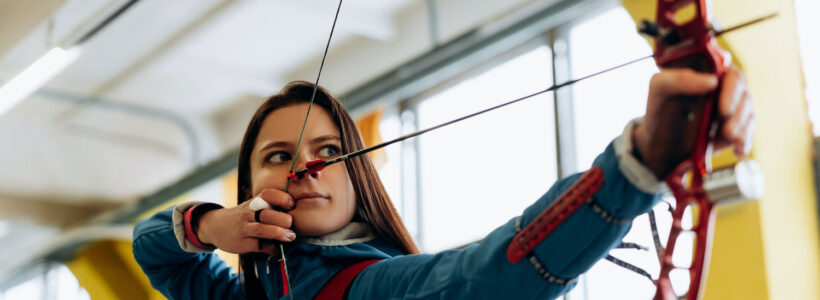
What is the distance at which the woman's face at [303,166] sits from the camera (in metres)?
1.52

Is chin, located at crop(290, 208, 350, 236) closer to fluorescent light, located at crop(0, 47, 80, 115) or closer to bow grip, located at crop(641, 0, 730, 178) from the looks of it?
bow grip, located at crop(641, 0, 730, 178)

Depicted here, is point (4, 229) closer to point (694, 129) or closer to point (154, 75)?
point (154, 75)

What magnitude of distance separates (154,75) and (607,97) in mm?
3137

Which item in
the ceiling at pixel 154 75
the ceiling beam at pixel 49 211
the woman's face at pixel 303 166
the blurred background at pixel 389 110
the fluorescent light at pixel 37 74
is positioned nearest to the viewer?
the woman's face at pixel 303 166

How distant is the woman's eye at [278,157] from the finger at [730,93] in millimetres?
784

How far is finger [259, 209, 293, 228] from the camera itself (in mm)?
1471

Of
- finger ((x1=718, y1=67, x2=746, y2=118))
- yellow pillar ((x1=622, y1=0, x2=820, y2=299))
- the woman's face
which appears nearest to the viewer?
finger ((x1=718, y1=67, x2=746, y2=118))

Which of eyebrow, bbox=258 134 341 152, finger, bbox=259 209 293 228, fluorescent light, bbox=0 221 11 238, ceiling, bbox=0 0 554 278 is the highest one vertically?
ceiling, bbox=0 0 554 278

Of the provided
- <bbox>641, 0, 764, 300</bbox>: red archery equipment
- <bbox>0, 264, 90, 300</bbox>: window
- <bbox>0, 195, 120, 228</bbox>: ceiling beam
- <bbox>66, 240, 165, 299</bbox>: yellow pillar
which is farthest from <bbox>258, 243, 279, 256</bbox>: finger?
<bbox>0, 264, 90, 300</bbox>: window

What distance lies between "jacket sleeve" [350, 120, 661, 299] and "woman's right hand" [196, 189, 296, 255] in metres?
0.25

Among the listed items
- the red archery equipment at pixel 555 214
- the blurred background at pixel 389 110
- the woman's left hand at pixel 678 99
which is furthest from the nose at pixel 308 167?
the blurred background at pixel 389 110

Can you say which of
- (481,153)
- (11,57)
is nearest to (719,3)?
(481,153)

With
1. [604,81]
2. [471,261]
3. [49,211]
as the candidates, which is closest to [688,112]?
[471,261]

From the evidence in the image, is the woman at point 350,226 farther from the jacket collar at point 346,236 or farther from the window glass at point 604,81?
the window glass at point 604,81
